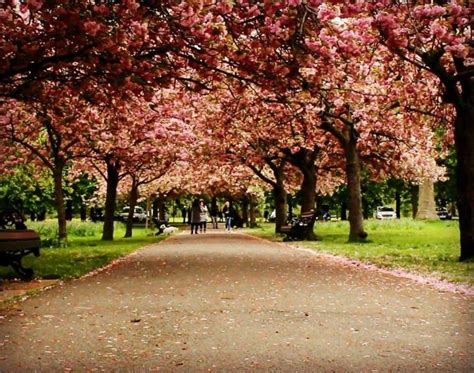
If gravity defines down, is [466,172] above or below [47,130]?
below

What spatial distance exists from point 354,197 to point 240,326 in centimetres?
1807

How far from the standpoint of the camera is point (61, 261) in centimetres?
1565

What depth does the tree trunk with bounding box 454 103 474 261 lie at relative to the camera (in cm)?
1477

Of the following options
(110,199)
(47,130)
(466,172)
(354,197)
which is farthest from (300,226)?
(466,172)

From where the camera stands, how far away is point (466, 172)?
14.9 metres

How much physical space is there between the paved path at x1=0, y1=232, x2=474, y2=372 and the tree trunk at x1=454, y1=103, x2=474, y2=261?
4.13 metres

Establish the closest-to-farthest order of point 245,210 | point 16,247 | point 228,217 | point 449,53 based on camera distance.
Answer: point 16,247 → point 449,53 → point 228,217 → point 245,210

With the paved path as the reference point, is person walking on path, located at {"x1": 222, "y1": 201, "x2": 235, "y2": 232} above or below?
above

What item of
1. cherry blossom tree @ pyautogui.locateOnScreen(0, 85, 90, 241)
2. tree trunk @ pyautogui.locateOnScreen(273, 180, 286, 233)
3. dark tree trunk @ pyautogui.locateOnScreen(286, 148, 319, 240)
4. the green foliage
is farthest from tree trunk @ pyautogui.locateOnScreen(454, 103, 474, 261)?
the green foliage

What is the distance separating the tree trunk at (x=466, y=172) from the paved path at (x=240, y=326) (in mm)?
4126

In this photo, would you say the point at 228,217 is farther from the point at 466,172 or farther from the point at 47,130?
the point at 466,172

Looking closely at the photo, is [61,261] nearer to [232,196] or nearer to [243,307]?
[243,307]

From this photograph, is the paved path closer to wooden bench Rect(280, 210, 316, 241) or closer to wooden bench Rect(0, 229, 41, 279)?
wooden bench Rect(0, 229, 41, 279)

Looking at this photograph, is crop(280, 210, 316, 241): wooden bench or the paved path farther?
crop(280, 210, 316, 241): wooden bench
